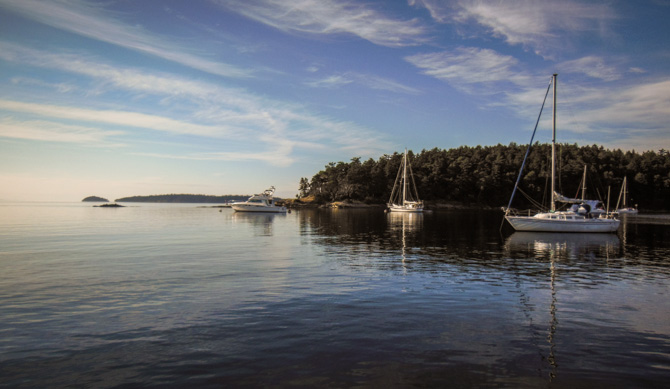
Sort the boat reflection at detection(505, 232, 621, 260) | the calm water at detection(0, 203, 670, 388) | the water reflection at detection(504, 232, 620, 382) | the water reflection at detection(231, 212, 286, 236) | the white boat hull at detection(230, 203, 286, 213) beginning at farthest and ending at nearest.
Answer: the white boat hull at detection(230, 203, 286, 213)
the water reflection at detection(231, 212, 286, 236)
the boat reflection at detection(505, 232, 621, 260)
the water reflection at detection(504, 232, 620, 382)
the calm water at detection(0, 203, 670, 388)

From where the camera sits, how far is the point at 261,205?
367 feet

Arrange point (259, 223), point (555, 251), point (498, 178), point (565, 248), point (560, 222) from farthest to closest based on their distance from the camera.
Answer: point (498, 178) < point (259, 223) < point (560, 222) < point (565, 248) < point (555, 251)

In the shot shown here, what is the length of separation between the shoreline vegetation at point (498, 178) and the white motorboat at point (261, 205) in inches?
1672

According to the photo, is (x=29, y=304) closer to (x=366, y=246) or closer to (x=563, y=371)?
(x=563, y=371)

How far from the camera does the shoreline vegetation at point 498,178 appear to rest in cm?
15100

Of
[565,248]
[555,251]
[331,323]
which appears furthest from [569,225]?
[331,323]

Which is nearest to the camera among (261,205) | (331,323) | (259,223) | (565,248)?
(331,323)

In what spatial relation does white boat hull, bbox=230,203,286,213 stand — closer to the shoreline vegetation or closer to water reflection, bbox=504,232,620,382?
the shoreline vegetation

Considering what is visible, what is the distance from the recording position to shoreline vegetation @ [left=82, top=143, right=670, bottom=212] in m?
151

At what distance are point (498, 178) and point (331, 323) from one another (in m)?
155

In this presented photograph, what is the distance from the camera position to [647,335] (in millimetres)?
11039

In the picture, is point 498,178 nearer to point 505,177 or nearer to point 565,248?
point 505,177

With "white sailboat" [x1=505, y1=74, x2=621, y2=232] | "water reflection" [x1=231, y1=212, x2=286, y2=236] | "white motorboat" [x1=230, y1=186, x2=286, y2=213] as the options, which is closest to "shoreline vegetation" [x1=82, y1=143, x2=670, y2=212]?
"white motorboat" [x1=230, y1=186, x2=286, y2=213]

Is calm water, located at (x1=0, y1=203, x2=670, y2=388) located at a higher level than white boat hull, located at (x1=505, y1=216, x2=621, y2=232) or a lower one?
lower
